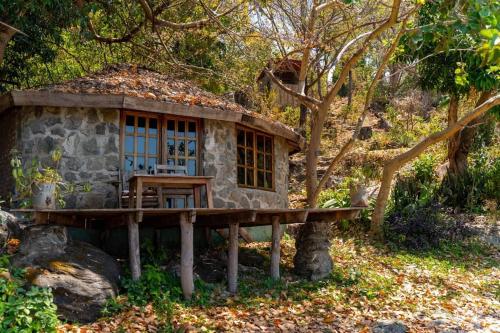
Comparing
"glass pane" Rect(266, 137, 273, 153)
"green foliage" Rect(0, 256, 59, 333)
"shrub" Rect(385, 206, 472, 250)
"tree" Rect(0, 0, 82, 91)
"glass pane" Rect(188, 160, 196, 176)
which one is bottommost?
"green foliage" Rect(0, 256, 59, 333)

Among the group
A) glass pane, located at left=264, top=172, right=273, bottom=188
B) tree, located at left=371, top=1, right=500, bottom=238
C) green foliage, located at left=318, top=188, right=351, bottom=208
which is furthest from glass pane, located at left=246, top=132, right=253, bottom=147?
green foliage, located at left=318, top=188, right=351, bottom=208

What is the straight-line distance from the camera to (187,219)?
714 cm

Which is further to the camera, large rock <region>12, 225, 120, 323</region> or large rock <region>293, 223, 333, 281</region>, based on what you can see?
large rock <region>293, 223, 333, 281</region>

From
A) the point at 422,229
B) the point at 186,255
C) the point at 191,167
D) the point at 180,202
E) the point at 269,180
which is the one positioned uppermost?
the point at 191,167

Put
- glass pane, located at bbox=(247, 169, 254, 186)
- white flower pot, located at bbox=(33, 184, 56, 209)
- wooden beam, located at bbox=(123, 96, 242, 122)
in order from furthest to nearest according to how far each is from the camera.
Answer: glass pane, located at bbox=(247, 169, 254, 186), wooden beam, located at bbox=(123, 96, 242, 122), white flower pot, located at bbox=(33, 184, 56, 209)

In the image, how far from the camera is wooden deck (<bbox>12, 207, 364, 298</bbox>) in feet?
22.6

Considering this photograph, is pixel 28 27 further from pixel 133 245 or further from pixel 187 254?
pixel 187 254

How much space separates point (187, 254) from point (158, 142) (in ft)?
8.33

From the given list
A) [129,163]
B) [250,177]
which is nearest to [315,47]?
[250,177]

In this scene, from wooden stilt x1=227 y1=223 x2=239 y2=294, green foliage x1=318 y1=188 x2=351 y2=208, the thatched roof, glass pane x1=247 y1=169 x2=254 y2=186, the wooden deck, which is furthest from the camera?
green foliage x1=318 y1=188 x2=351 y2=208

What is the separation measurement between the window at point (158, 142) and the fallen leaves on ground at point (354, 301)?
7.28ft

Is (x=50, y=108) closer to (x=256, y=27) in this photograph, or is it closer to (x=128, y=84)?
(x=128, y=84)

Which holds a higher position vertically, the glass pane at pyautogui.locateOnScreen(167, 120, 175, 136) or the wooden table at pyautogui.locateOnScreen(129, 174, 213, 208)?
the glass pane at pyautogui.locateOnScreen(167, 120, 175, 136)

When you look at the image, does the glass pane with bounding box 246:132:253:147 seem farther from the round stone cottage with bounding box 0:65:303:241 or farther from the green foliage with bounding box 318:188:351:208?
the green foliage with bounding box 318:188:351:208
